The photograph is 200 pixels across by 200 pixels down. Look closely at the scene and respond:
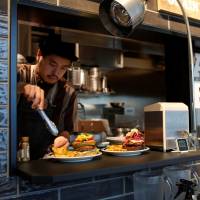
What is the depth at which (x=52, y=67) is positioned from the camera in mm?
1416

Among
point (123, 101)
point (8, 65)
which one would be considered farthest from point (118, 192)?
point (123, 101)

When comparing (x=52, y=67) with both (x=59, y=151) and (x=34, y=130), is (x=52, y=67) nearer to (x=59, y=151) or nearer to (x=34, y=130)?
(x=34, y=130)

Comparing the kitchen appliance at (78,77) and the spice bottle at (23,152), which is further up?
the kitchen appliance at (78,77)

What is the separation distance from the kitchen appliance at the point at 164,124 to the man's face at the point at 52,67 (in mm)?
491

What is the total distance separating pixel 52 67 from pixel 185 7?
70 cm

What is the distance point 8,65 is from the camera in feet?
2.72

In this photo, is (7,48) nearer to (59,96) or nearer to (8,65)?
(8,65)

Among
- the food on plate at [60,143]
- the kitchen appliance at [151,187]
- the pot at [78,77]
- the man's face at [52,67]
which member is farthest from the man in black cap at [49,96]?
the pot at [78,77]

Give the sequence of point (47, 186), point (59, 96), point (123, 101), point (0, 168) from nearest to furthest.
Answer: point (0, 168), point (47, 186), point (59, 96), point (123, 101)

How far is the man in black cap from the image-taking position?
52.8 inches

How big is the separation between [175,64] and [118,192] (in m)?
0.72

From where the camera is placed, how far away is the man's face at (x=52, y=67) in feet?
4.60

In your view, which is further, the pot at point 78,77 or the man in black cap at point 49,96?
the pot at point 78,77

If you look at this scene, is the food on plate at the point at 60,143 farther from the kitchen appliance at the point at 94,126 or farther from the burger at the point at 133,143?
the kitchen appliance at the point at 94,126
